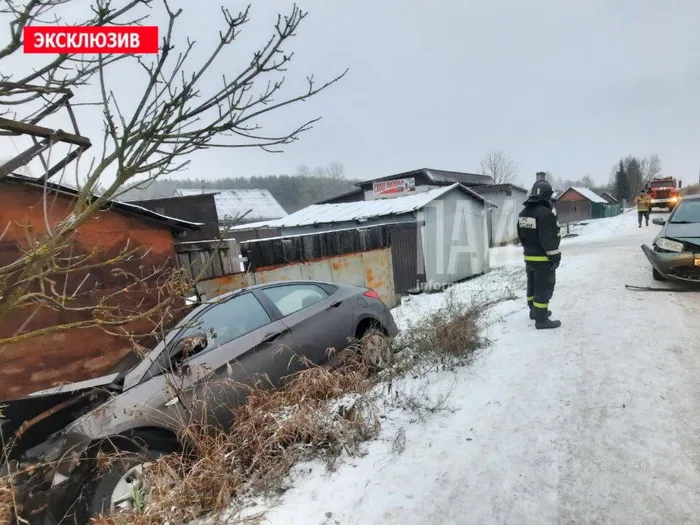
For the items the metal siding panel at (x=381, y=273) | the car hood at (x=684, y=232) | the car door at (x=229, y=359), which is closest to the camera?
the car door at (x=229, y=359)

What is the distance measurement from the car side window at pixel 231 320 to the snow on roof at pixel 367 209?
8421 mm

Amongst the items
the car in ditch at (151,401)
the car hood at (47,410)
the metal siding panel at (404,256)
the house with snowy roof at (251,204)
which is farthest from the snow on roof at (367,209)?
the house with snowy roof at (251,204)

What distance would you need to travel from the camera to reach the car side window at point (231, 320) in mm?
3274

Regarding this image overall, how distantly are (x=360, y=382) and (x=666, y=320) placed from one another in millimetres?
3958

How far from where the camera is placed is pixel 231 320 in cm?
354

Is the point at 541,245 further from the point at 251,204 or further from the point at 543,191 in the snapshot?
the point at 251,204

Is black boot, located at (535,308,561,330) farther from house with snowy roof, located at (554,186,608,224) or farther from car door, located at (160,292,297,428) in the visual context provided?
house with snowy roof, located at (554,186,608,224)

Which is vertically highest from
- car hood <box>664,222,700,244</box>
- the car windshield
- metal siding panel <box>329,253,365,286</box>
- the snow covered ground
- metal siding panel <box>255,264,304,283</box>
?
the car windshield

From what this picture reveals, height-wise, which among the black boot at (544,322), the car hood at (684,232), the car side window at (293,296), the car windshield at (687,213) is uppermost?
the car windshield at (687,213)

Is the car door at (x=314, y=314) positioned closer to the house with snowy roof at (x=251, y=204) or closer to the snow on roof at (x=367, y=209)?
the snow on roof at (x=367, y=209)

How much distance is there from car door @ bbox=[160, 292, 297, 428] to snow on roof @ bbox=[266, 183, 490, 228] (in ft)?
27.9

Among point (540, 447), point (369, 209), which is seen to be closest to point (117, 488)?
point (540, 447)

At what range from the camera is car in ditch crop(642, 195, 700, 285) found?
5.39m

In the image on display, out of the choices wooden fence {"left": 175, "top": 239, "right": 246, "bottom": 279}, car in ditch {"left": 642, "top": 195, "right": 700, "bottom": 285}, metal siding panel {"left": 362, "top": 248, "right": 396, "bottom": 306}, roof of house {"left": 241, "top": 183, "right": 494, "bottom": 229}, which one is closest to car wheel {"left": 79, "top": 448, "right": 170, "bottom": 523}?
wooden fence {"left": 175, "top": 239, "right": 246, "bottom": 279}
